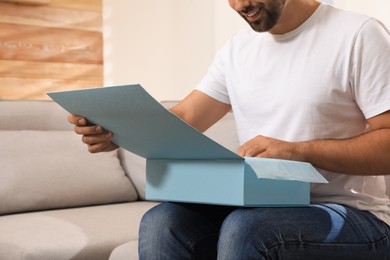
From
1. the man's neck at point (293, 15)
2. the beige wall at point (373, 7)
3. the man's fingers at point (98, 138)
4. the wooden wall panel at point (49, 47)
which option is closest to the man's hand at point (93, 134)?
the man's fingers at point (98, 138)

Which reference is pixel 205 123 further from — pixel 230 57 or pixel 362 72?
pixel 362 72

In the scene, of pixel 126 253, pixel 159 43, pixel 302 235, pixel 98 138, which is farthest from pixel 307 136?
pixel 159 43

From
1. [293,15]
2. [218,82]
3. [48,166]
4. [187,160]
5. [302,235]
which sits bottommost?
[48,166]

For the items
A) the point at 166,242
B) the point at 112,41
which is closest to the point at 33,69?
the point at 112,41

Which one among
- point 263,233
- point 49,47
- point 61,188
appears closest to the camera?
point 263,233

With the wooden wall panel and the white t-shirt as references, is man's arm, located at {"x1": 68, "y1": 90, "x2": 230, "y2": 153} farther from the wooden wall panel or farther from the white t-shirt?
the wooden wall panel

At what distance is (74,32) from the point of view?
3275 mm

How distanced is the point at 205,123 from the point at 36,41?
180 centimetres

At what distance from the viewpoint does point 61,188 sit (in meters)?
2.30

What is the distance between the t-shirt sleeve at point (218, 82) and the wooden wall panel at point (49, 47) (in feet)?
5.71

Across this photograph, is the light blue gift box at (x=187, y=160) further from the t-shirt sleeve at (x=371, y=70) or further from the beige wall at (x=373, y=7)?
the beige wall at (x=373, y=7)

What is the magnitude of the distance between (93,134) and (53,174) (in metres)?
1.02

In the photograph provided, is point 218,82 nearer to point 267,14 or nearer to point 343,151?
point 267,14

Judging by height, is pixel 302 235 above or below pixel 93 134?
below
